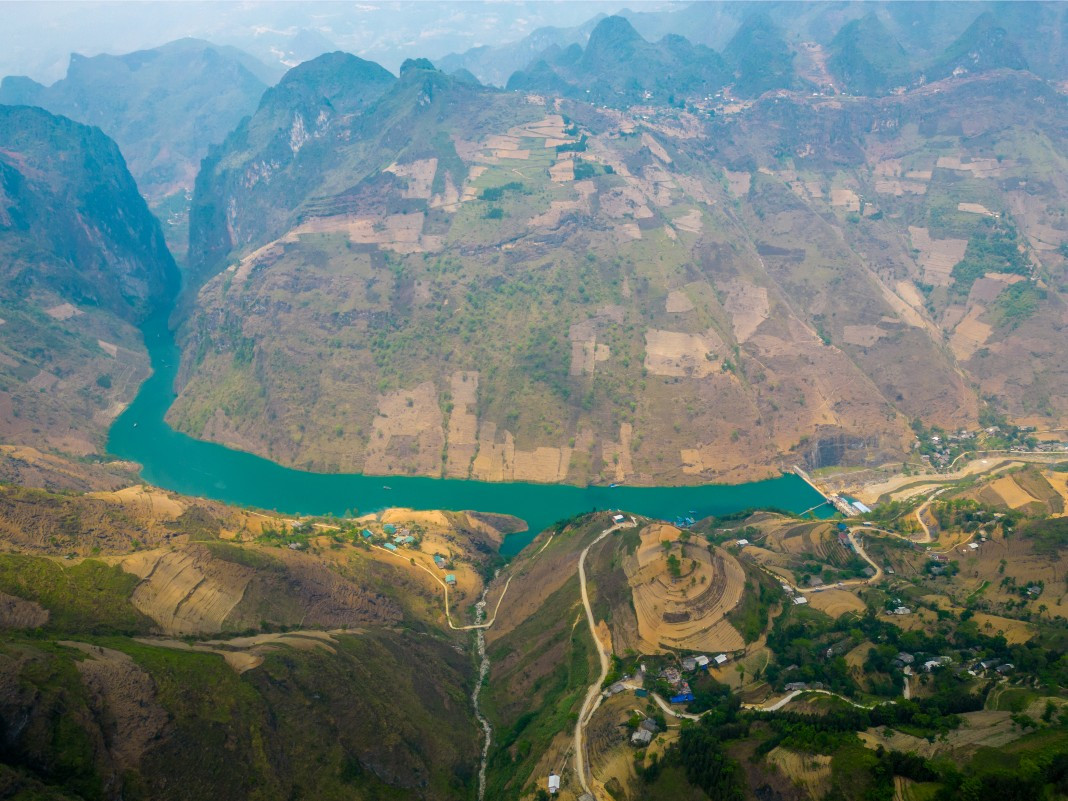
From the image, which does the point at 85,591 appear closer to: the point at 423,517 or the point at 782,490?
the point at 423,517

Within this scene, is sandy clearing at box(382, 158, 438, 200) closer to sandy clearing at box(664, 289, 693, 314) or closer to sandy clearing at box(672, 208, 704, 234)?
sandy clearing at box(672, 208, 704, 234)

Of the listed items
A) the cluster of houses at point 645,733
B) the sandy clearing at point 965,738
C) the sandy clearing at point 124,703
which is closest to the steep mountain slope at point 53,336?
the sandy clearing at point 124,703

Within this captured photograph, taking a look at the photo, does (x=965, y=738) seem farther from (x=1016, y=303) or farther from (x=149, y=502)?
(x=1016, y=303)

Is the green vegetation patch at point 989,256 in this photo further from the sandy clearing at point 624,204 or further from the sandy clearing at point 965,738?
the sandy clearing at point 965,738

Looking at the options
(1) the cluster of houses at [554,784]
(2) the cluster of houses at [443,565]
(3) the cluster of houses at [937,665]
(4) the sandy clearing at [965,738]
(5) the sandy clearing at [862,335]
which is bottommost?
(5) the sandy clearing at [862,335]

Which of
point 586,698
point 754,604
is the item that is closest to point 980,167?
point 754,604

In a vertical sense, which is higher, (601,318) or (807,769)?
(807,769)

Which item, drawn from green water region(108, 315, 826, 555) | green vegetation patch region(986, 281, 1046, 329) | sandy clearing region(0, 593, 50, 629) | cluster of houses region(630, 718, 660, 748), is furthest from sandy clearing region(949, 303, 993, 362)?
sandy clearing region(0, 593, 50, 629)
